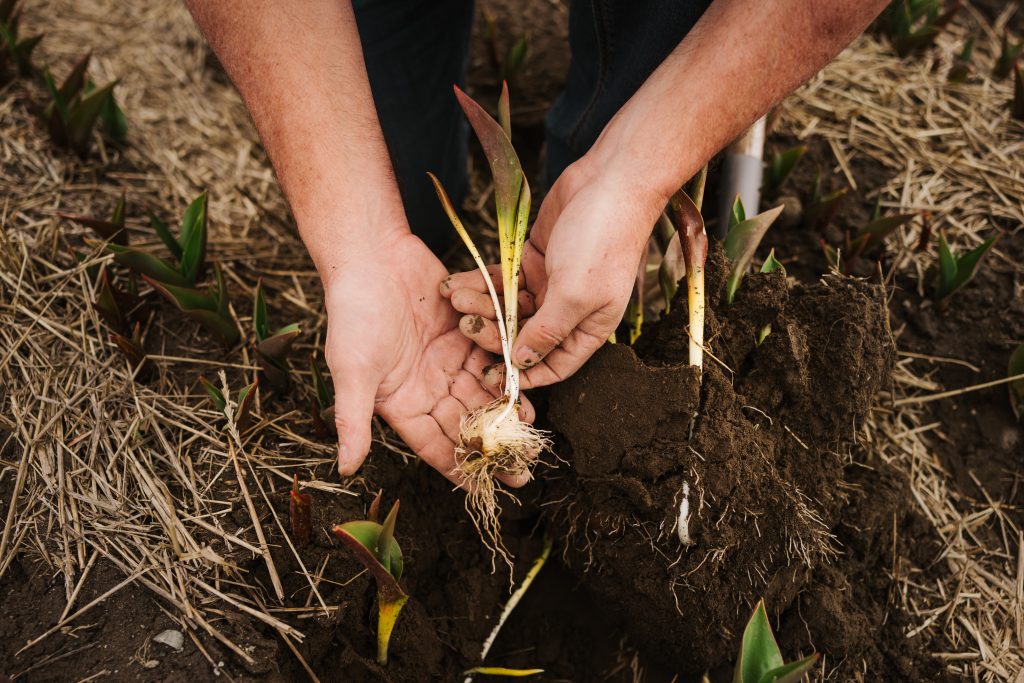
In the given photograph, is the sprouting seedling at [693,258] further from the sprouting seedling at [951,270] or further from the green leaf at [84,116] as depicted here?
the green leaf at [84,116]

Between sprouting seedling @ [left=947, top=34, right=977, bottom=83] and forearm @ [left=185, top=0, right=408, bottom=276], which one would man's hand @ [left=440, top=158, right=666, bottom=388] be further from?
sprouting seedling @ [left=947, top=34, right=977, bottom=83]

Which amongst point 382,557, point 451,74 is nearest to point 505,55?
point 451,74

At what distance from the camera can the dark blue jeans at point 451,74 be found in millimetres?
2021

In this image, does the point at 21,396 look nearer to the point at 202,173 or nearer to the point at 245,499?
the point at 245,499

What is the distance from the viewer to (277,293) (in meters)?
2.22

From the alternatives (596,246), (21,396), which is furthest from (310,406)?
(596,246)

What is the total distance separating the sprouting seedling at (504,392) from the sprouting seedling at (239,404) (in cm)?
54

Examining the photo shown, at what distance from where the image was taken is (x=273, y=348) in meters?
1.76

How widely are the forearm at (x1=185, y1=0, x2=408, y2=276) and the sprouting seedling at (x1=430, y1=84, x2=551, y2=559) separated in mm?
232

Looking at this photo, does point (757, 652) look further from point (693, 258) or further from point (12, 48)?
point (12, 48)

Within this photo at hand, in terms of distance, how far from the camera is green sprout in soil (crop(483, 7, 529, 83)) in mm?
2800

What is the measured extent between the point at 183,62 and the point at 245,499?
7.76ft

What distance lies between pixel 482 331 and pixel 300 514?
0.59m

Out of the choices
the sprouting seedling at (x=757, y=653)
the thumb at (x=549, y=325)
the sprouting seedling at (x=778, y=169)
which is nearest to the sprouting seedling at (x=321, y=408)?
the thumb at (x=549, y=325)
